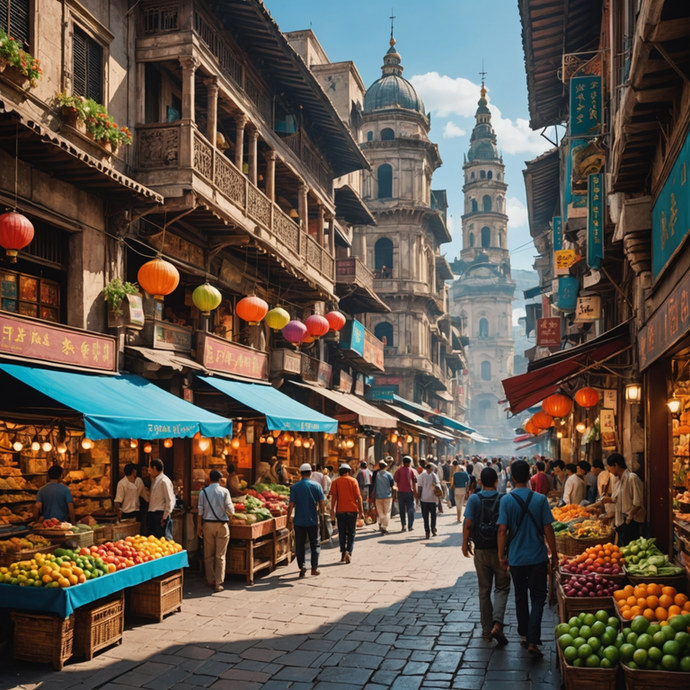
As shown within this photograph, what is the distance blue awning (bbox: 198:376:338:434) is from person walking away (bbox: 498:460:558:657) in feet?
22.7

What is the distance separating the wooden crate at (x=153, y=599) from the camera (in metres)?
8.80

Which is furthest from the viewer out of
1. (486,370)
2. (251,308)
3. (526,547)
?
(486,370)

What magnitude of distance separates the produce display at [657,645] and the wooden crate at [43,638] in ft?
16.5

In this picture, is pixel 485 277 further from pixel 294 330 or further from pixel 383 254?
pixel 294 330

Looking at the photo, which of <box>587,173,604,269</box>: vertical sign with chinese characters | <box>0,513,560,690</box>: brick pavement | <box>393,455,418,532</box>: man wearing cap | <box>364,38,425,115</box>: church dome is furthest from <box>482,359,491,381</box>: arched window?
<box>0,513,560,690</box>: brick pavement

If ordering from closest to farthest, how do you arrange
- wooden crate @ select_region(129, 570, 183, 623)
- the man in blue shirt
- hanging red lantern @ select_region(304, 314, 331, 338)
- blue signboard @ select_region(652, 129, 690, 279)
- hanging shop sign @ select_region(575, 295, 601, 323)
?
blue signboard @ select_region(652, 129, 690, 279)
wooden crate @ select_region(129, 570, 183, 623)
the man in blue shirt
hanging shop sign @ select_region(575, 295, 601, 323)
hanging red lantern @ select_region(304, 314, 331, 338)

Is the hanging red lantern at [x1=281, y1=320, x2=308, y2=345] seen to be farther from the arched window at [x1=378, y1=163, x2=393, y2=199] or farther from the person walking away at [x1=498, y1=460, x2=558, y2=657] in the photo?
the arched window at [x1=378, y1=163, x2=393, y2=199]

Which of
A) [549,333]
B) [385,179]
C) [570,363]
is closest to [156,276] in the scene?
[570,363]

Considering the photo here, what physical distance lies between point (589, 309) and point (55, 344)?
11158 mm

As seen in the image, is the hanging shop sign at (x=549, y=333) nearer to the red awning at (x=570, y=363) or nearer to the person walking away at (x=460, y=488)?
the person walking away at (x=460, y=488)

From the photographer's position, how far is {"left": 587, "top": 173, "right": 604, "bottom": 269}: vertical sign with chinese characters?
1172 centimetres

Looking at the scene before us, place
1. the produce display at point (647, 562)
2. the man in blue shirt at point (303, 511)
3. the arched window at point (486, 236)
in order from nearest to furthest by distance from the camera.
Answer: the produce display at point (647, 562) → the man in blue shirt at point (303, 511) → the arched window at point (486, 236)

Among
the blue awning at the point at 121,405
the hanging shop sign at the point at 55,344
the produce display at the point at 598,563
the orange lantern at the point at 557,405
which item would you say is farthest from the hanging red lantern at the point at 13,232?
the orange lantern at the point at 557,405

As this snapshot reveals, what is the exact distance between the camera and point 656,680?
5.22 m
